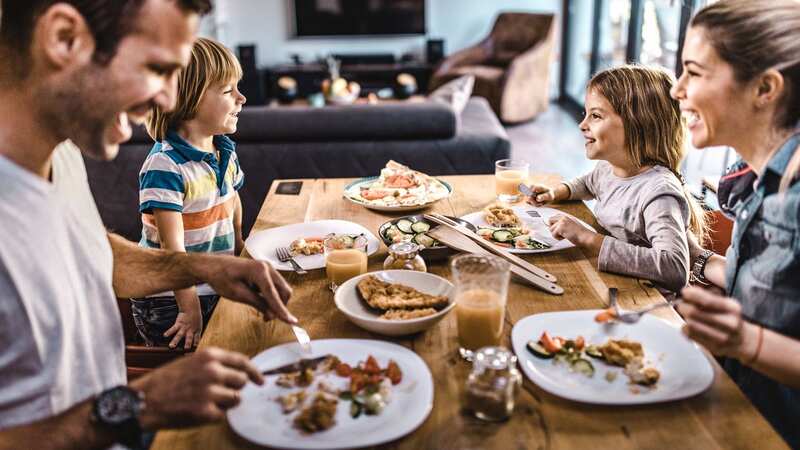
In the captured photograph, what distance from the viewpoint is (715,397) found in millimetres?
1118

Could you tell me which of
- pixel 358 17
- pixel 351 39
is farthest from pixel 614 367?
pixel 351 39

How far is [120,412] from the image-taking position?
3.10 ft

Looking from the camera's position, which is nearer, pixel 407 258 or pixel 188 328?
pixel 407 258

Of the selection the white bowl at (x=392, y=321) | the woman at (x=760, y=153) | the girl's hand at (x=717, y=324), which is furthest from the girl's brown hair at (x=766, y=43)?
the white bowl at (x=392, y=321)

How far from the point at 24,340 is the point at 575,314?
978 millimetres

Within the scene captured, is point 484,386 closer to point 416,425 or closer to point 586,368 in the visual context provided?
point 416,425

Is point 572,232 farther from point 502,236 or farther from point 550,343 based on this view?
point 550,343

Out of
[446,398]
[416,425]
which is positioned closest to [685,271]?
[446,398]

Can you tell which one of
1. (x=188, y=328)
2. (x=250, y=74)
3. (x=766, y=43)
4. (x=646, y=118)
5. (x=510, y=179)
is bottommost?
(x=250, y=74)

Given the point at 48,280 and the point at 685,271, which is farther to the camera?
the point at 685,271

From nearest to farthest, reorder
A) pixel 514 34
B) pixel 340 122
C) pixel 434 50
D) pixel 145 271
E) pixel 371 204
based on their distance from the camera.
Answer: pixel 145 271 < pixel 371 204 < pixel 340 122 < pixel 514 34 < pixel 434 50

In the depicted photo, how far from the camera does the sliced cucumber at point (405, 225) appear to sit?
1840 millimetres

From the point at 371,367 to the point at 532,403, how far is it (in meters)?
0.28

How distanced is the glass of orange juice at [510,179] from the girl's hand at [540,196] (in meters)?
0.04
